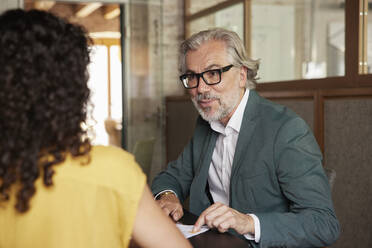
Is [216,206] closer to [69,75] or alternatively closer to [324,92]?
[69,75]

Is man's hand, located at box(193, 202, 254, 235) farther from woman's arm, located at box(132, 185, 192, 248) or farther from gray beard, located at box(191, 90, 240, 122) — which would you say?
gray beard, located at box(191, 90, 240, 122)

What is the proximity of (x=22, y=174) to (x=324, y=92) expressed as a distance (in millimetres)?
2272

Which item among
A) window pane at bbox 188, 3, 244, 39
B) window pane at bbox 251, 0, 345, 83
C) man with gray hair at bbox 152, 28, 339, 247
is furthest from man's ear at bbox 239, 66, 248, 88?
window pane at bbox 188, 3, 244, 39

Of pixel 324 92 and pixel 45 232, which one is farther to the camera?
pixel 324 92

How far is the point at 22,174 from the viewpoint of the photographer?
84 cm

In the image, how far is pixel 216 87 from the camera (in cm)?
194

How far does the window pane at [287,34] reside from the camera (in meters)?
3.89

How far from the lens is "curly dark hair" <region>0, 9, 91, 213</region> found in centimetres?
83

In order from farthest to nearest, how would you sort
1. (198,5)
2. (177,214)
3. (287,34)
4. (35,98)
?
(198,5)
(287,34)
(177,214)
(35,98)

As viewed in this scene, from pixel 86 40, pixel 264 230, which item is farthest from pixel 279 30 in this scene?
pixel 86 40

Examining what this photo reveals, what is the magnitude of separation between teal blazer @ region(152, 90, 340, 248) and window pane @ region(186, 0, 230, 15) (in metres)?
3.13

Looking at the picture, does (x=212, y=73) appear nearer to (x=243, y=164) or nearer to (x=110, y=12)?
(x=243, y=164)

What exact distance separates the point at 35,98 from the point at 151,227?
1.13ft

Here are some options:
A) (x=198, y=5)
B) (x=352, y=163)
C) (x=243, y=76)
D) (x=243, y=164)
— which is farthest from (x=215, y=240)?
(x=198, y=5)
